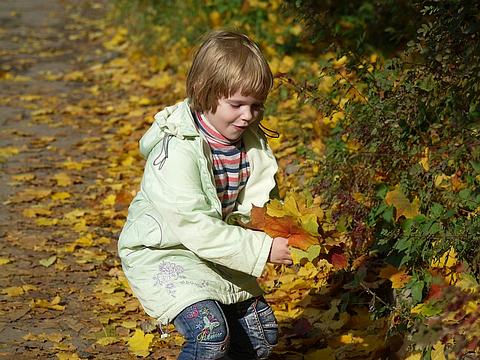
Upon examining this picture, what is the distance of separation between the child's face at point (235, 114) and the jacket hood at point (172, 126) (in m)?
0.08

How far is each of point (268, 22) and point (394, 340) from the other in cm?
525

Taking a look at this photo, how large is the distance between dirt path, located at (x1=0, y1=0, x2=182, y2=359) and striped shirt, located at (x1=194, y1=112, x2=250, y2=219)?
95cm

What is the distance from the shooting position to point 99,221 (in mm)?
5586

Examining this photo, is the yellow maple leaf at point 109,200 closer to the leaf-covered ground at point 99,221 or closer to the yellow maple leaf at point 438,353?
the leaf-covered ground at point 99,221

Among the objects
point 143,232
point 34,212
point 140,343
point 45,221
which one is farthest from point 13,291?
point 143,232

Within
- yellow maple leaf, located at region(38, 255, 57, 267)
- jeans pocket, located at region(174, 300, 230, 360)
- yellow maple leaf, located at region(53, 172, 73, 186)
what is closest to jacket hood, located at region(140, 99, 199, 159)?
jeans pocket, located at region(174, 300, 230, 360)

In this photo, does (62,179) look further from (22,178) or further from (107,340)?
(107,340)

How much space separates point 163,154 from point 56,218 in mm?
2540

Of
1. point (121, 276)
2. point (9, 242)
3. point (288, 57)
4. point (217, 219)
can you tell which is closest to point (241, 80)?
point (217, 219)

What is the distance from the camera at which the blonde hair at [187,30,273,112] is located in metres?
→ 3.18

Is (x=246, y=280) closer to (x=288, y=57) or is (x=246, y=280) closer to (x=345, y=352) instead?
(x=345, y=352)

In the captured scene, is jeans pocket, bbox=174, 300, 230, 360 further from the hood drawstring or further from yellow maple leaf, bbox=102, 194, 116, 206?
yellow maple leaf, bbox=102, 194, 116, 206

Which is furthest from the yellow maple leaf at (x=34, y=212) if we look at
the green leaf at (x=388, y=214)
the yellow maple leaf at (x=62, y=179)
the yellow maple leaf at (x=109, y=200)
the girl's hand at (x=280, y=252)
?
the girl's hand at (x=280, y=252)

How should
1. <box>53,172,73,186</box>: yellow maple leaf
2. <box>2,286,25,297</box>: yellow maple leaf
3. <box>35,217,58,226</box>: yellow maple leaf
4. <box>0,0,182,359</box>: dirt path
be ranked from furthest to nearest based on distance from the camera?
<box>53,172,73,186</box>: yellow maple leaf
<box>35,217,58,226</box>: yellow maple leaf
<box>2,286,25,297</box>: yellow maple leaf
<box>0,0,182,359</box>: dirt path
